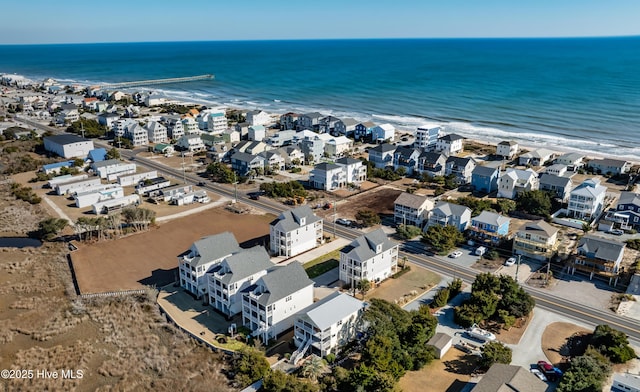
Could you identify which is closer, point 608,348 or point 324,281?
point 608,348

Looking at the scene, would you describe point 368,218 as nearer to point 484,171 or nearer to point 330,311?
point 484,171

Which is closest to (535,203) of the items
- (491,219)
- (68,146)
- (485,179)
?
(485,179)

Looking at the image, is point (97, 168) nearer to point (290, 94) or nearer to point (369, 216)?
point (369, 216)

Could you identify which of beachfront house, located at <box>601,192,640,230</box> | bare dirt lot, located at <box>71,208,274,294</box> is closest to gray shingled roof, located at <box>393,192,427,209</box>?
bare dirt lot, located at <box>71,208,274,294</box>

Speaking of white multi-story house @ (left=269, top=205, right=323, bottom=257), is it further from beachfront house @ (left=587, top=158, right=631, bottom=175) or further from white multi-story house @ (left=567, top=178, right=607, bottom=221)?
beachfront house @ (left=587, top=158, right=631, bottom=175)

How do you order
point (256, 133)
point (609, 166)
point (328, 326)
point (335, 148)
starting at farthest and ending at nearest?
point (256, 133)
point (335, 148)
point (609, 166)
point (328, 326)

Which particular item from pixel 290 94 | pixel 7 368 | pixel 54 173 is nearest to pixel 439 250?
pixel 7 368

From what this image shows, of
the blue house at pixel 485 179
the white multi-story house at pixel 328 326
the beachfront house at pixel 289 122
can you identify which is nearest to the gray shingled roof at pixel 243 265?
the white multi-story house at pixel 328 326
